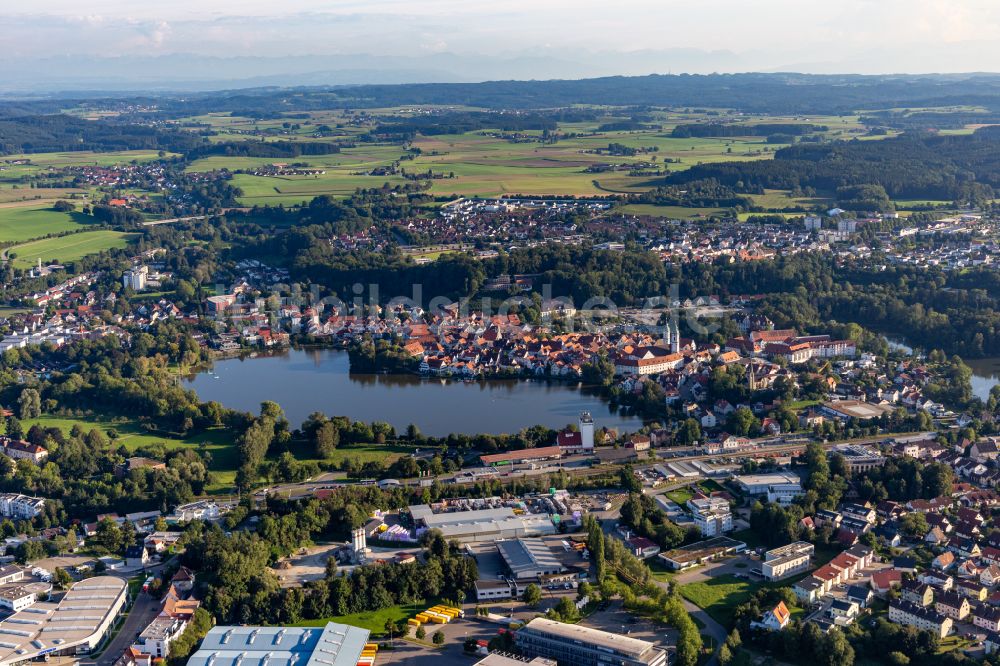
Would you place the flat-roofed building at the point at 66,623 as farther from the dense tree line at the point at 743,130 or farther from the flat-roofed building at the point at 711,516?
the dense tree line at the point at 743,130

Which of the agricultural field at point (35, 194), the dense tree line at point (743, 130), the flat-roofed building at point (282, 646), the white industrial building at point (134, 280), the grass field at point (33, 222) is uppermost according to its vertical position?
the dense tree line at point (743, 130)

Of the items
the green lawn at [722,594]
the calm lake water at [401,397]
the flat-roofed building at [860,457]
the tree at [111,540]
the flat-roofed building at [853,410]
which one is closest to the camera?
the green lawn at [722,594]

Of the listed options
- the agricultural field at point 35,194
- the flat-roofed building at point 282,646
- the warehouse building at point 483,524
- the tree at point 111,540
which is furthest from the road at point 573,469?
the agricultural field at point 35,194

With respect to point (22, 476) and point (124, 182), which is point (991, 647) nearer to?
point (22, 476)

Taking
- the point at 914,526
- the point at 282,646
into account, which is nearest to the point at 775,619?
the point at 914,526

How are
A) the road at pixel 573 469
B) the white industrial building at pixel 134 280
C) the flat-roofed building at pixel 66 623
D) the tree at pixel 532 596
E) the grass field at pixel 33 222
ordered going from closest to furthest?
the flat-roofed building at pixel 66 623, the tree at pixel 532 596, the road at pixel 573 469, the white industrial building at pixel 134 280, the grass field at pixel 33 222

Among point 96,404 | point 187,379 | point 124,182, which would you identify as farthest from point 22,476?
point 124,182

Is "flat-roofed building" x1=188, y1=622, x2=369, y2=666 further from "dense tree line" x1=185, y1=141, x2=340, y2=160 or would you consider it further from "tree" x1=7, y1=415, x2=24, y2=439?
"dense tree line" x1=185, y1=141, x2=340, y2=160
